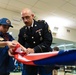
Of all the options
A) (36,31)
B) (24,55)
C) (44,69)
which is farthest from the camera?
(36,31)

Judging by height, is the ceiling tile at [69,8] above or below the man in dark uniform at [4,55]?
above

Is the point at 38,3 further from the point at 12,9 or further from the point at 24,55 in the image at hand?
the point at 24,55

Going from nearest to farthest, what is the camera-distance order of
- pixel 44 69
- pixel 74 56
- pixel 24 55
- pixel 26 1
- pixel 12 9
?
pixel 74 56, pixel 24 55, pixel 44 69, pixel 26 1, pixel 12 9

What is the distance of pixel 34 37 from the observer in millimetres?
1906

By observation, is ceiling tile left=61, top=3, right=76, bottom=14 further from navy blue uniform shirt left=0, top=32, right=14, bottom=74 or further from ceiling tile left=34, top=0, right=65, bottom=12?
navy blue uniform shirt left=0, top=32, right=14, bottom=74

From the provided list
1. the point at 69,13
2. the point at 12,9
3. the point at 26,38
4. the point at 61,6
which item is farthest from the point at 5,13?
the point at 26,38

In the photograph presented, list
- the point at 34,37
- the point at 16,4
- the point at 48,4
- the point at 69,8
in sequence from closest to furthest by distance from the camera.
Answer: the point at 34,37, the point at 48,4, the point at 16,4, the point at 69,8

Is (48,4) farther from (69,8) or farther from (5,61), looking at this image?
(5,61)

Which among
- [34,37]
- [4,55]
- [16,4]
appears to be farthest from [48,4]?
[4,55]

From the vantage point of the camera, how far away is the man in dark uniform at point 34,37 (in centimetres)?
176

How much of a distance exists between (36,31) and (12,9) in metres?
3.98

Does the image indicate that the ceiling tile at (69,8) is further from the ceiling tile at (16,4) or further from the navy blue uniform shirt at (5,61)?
the navy blue uniform shirt at (5,61)

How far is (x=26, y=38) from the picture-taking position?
196 cm

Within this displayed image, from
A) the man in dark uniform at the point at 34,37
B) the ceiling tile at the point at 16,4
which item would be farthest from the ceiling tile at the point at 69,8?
the man in dark uniform at the point at 34,37
